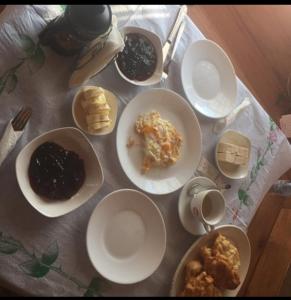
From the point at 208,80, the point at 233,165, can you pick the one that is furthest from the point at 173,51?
the point at 233,165

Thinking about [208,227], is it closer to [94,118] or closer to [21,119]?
[94,118]

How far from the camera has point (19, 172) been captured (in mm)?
772

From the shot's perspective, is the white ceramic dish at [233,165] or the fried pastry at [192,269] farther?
the white ceramic dish at [233,165]

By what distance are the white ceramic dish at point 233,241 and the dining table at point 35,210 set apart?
0.02 meters

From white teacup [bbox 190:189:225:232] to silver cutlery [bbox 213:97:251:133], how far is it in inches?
8.1

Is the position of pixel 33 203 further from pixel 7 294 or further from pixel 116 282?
pixel 7 294

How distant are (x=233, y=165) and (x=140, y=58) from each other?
0.42m

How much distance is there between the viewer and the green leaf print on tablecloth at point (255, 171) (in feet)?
3.69

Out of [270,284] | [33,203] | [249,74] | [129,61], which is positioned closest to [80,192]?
[33,203]

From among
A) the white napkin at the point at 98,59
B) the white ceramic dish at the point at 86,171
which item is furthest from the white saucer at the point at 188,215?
the white napkin at the point at 98,59

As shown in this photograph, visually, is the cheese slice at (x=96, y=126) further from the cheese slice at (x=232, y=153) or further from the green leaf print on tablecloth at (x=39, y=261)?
the cheese slice at (x=232, y=153)

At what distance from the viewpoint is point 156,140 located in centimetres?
96

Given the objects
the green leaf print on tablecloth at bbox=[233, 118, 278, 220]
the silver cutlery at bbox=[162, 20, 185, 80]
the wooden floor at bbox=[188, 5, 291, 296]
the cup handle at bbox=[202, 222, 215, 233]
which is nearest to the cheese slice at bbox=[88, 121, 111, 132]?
the silver cutlery at bbox=[162, 20, 185, 80]
